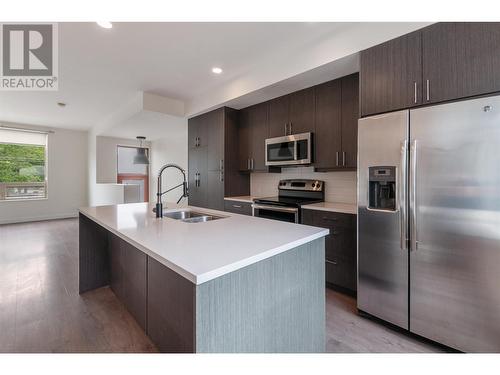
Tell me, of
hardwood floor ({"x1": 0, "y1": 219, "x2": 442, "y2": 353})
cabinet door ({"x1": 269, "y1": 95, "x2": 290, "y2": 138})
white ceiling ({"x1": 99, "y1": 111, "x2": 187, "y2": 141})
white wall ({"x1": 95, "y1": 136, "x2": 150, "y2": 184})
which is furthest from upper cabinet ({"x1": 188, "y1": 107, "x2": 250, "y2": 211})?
white wall ({"x1": 95, "y1": 136, "x2": 150, "y2": 184})

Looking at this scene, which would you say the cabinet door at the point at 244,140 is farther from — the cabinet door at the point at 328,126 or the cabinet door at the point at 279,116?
the cabinet door at the point at 328,126

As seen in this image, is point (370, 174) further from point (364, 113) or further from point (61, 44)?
point (61, 44)

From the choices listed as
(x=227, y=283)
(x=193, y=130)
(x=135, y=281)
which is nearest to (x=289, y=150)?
(x=193, y=130)

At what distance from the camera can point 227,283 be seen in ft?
3.08

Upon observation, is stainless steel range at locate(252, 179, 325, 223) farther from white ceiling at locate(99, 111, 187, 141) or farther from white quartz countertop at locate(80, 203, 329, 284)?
white ceiling at locate(99, 111, 187, 141)

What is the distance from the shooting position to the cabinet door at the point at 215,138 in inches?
147

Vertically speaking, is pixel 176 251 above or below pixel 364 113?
below

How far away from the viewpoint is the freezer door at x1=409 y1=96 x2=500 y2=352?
142cm

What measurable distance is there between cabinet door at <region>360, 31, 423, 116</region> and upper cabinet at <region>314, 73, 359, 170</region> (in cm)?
53

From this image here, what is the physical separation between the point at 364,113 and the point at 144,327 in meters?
2.44

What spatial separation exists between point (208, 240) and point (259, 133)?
2.60 m
